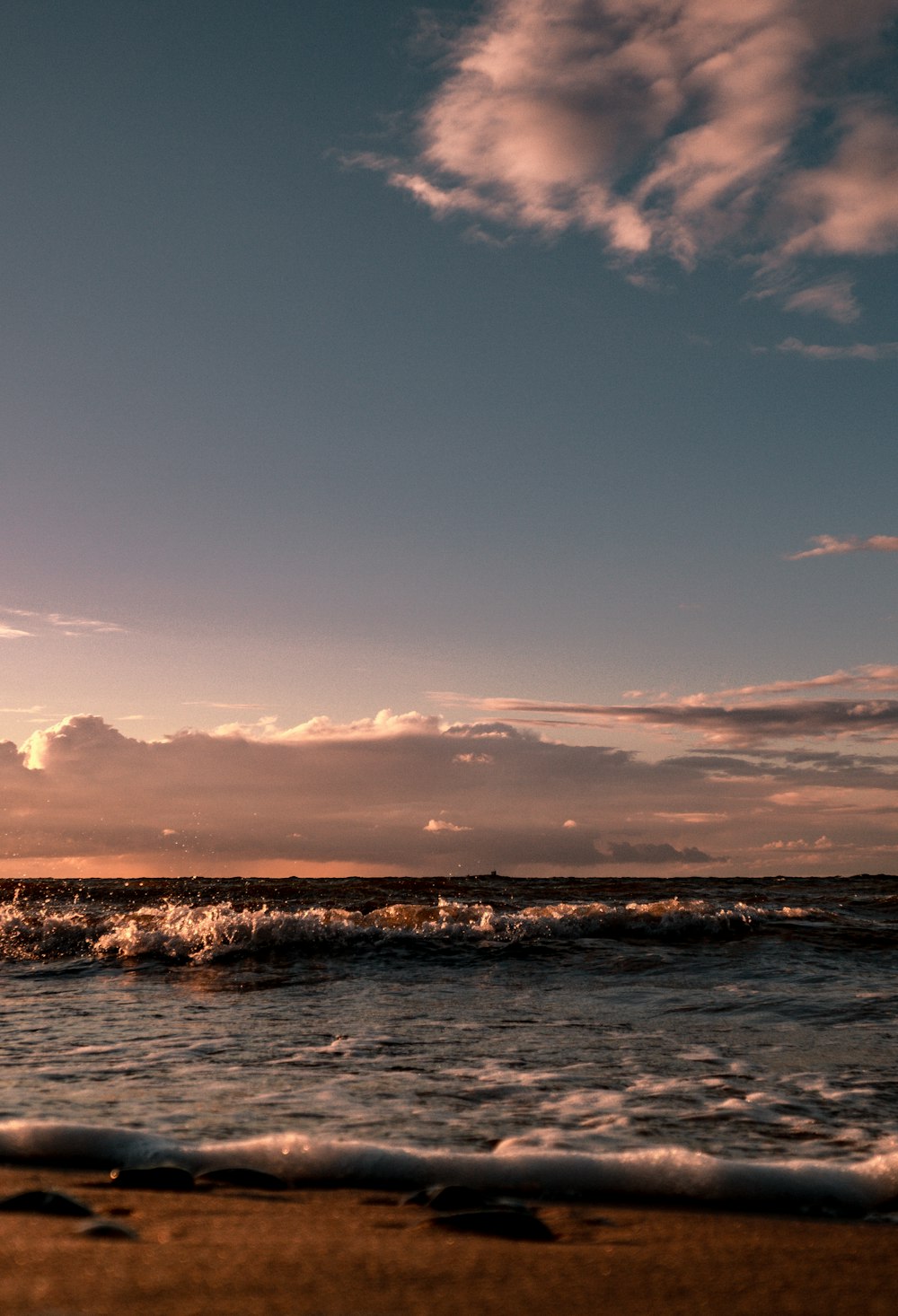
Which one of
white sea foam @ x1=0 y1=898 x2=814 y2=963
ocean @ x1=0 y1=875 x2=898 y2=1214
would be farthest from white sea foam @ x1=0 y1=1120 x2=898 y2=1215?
white sea foam @ x1=0 y1=898 x2=814 y2=963

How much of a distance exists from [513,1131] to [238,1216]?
1492mm

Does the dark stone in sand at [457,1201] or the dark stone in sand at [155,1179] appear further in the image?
the dark stone in sand at [155,1179]

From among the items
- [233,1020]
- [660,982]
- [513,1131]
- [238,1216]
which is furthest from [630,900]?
[238,1216]

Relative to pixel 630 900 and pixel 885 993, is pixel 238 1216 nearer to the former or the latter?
pixel 885 993

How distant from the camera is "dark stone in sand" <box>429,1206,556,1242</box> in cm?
304

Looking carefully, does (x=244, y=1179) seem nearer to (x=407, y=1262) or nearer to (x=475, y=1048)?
(x=407, y=1262)

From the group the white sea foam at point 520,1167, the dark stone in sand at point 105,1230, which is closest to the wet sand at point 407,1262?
the dark stone in sand at point 105,1230

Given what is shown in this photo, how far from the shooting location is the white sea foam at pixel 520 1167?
3582mm

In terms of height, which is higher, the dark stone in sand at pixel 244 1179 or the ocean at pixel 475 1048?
the dark stone in sand at pixel 244 1179

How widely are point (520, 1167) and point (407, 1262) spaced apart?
1.10m

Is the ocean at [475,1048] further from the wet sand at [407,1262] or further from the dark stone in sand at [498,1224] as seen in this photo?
the dark stone in sand at [498,1224]

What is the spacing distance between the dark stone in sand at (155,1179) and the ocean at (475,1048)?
→ 0.55 ft

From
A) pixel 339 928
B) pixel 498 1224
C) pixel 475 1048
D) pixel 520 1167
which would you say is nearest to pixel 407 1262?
pixel 498 1224

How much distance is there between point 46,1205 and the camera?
320 cm
